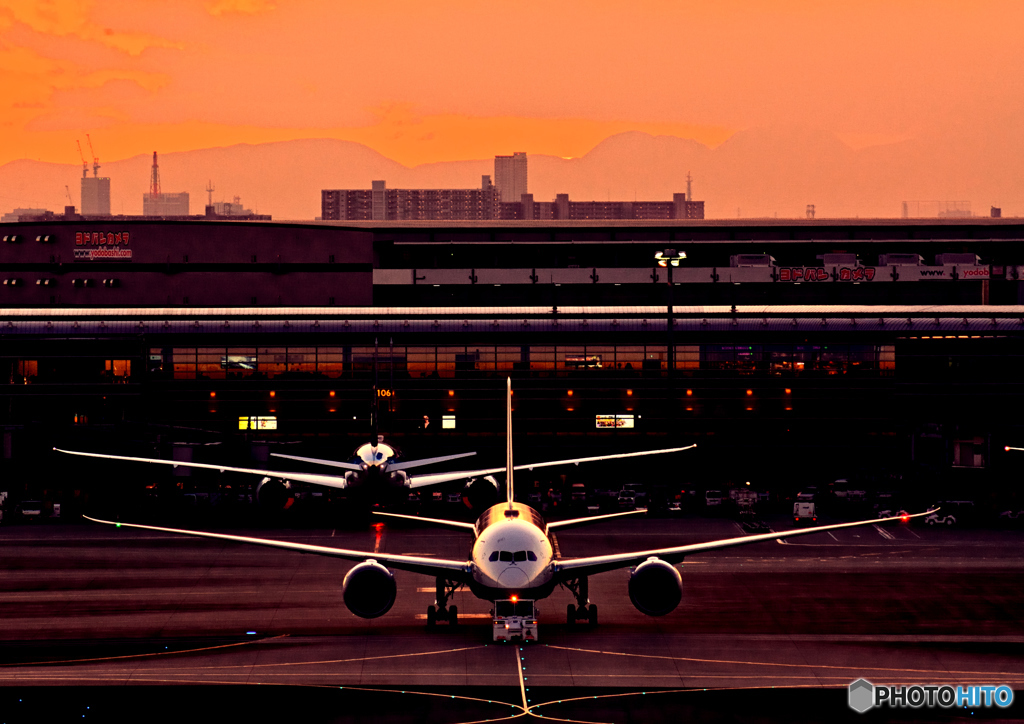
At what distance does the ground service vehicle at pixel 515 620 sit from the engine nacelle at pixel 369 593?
15.8 feet

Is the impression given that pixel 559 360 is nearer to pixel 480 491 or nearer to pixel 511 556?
pixel 480 491

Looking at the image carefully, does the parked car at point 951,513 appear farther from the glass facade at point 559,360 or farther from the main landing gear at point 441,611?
the main landing gear at point 441,611

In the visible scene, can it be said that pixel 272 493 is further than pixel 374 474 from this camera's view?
Yes

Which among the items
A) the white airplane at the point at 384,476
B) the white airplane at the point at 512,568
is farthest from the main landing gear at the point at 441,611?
the white airplane at the point at 384,476

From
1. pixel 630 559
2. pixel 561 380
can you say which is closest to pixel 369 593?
pixel 630 559

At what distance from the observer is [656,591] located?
4300 centimetres

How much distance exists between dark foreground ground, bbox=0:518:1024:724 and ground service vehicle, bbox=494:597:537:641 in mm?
659

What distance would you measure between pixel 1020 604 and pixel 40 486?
74.4 m

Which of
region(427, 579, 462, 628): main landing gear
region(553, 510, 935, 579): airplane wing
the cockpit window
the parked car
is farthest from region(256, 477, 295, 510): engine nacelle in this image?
Result: the parked car

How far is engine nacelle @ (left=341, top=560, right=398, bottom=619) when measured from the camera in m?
42.7

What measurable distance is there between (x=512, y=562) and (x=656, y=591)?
232 inches

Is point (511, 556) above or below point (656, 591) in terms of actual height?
above

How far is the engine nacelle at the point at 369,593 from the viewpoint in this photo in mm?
42688

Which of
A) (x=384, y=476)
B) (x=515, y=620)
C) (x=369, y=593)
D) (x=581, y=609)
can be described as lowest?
(x=581, y=609)
